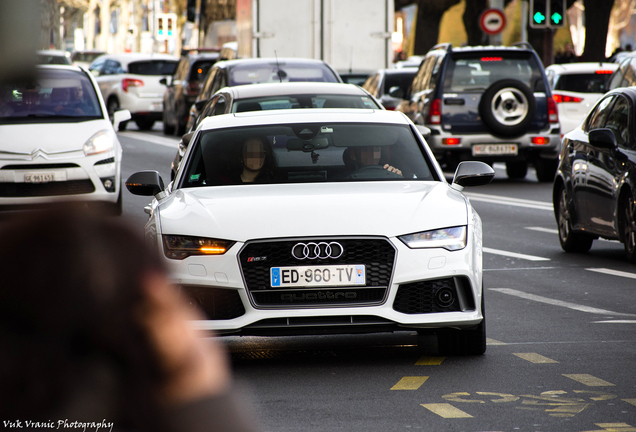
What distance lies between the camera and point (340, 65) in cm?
2514

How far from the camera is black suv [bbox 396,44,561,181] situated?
1881cm

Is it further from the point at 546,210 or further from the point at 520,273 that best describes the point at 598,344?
the point at 546,210

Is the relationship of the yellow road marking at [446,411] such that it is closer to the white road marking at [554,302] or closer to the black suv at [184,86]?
the white road marking at [554,302]

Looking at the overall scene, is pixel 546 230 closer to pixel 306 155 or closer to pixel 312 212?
pixel 306 155

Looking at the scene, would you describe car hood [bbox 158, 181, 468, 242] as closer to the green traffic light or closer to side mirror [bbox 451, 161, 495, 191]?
side mirror [bbox 451, 161, 495, 191]

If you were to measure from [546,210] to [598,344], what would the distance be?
355 inches

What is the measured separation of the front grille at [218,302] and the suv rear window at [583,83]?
17416 mm

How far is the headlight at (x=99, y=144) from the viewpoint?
45.2 feet

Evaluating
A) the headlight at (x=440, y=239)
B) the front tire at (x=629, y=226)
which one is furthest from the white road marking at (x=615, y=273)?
the headlight at (x=440, y=239)

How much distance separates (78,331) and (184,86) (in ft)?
90.1

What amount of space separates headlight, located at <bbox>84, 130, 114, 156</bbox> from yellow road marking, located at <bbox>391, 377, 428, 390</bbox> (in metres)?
8.37

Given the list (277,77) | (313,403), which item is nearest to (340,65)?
(277,77)

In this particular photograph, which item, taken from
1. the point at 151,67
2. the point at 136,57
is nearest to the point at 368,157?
the point at 151,67

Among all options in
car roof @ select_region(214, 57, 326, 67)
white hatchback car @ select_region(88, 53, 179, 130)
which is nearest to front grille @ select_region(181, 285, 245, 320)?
car roof @ select_region(214, 57, 326, 67)
